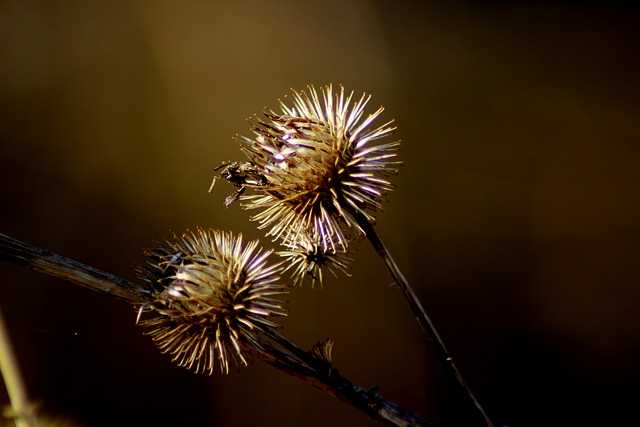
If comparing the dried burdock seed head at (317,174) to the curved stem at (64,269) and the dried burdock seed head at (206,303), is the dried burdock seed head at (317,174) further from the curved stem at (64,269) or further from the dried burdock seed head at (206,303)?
the curved stem at (64,269)

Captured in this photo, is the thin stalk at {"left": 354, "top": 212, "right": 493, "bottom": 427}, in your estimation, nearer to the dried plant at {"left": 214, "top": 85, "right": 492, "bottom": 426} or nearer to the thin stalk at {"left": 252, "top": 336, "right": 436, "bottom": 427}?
the dried plant at {"left": 214, "top": 85, "right": 492, "bottom": 426}

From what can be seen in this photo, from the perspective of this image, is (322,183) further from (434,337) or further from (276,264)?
(434,337)

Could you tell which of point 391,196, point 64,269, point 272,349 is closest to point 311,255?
point 272,349

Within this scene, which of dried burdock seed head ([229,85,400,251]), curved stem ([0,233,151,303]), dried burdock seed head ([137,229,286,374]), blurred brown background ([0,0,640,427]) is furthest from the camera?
blurred brown background ([0,0,640,427])

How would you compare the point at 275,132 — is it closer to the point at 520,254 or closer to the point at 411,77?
the point at 411,77

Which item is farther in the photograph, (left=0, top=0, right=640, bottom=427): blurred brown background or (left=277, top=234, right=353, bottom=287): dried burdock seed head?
(left=0, top=0, right=640, bottom=427): blurred brown background

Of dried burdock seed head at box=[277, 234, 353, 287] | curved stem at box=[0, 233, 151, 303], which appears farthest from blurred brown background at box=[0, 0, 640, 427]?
curved stem at box=[0, 233, 151, 303]

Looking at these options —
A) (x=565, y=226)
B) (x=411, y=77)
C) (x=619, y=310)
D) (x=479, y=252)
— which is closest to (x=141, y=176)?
(x=411, y=77)
